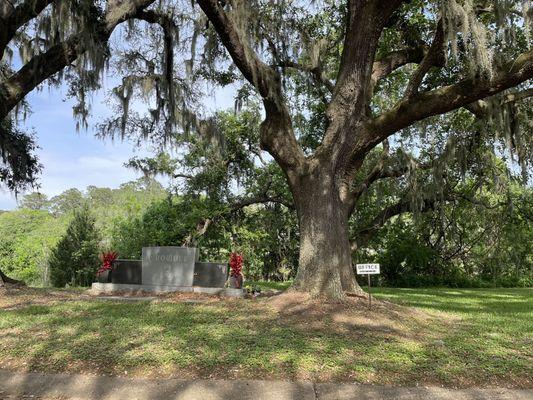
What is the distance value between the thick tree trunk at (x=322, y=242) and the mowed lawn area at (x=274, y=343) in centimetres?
42

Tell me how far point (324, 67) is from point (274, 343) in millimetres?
8565

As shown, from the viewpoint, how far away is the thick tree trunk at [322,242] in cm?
817

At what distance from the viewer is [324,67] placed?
12.1 m

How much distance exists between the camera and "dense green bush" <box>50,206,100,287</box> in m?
20.7

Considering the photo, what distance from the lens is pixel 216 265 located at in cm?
1190

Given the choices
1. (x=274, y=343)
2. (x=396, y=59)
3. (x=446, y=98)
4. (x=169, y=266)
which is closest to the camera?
(x=274, y=343)

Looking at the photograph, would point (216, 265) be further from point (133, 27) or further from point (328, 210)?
point (133, 27)

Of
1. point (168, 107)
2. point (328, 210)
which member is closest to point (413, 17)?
point (328, 210)

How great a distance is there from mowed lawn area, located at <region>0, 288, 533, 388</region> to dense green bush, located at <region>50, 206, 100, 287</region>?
42.2 feet

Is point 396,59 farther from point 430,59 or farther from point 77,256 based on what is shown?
point 77,256

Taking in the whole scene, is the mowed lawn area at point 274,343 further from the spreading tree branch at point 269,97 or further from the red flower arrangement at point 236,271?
the red flower arrangement at point 236,271

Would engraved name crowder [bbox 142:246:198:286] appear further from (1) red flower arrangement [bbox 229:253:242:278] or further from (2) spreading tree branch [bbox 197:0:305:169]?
(2) spreading tree branch [bbox 197:0:305:169]

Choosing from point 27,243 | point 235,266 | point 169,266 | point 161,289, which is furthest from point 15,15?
point 27,243

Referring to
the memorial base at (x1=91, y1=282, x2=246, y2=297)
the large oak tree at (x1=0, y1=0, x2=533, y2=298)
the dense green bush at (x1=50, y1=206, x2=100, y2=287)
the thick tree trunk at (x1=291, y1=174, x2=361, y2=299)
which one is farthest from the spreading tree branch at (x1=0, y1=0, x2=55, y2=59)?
the dense green bush at (x1=50, y1=206, x2=100, y2=287)
